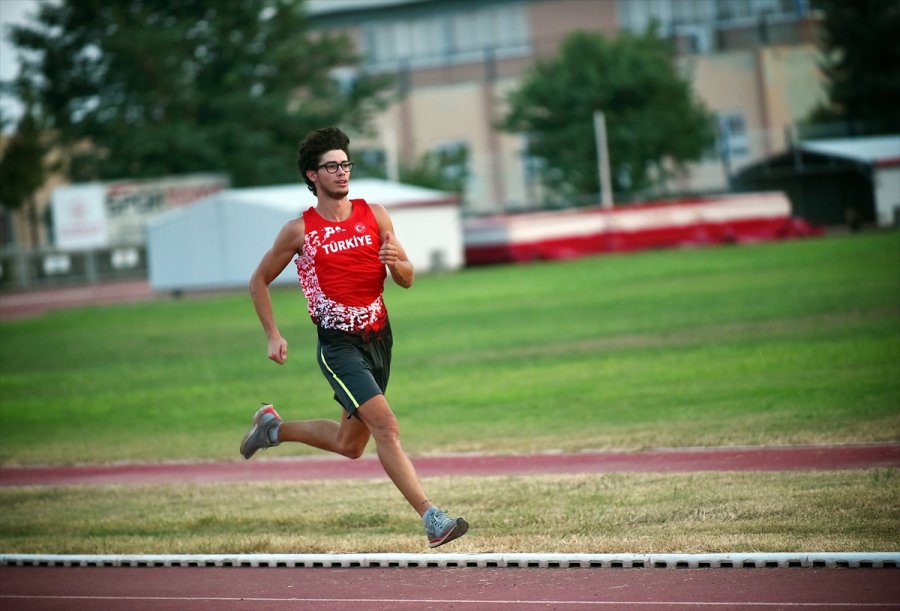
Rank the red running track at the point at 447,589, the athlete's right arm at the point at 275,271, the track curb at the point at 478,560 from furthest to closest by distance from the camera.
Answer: the athlete's right arm at the point at 275,271 < the track curb at the point at 478,560 < the red running track at the point at 447,589

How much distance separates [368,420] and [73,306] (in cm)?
4142

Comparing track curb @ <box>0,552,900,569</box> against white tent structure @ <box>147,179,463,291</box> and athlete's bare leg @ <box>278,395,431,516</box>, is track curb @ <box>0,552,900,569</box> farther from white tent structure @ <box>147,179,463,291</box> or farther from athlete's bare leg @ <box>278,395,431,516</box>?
white tent structure @ <box>147,179,463,291</box>

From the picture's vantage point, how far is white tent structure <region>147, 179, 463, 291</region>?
157 feet

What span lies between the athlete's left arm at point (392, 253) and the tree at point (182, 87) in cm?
5931

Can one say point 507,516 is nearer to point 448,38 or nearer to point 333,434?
point 333,434

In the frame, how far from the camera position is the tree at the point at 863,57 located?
62.2 metres

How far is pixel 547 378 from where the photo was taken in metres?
18.6

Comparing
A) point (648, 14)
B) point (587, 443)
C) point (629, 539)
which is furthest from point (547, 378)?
point (648, 14)

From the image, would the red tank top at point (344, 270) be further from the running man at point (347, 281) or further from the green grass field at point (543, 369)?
the green grass field at point (543, 369)

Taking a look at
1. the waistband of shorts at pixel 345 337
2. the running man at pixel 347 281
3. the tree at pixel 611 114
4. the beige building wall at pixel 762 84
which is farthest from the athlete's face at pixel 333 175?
the beige building wall at pixel 762 84

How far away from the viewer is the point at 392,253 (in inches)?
313

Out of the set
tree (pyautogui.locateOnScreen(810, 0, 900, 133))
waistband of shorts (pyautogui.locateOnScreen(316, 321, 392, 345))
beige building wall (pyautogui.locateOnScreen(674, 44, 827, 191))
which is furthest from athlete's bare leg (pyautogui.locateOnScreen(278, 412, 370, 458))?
beige building wall (pyautogui.locateOnScreen(674, 44, 827, 191))

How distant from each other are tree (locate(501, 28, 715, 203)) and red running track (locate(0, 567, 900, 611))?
53437 millimetres

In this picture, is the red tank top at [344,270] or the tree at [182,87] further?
the tree at [182,87]
